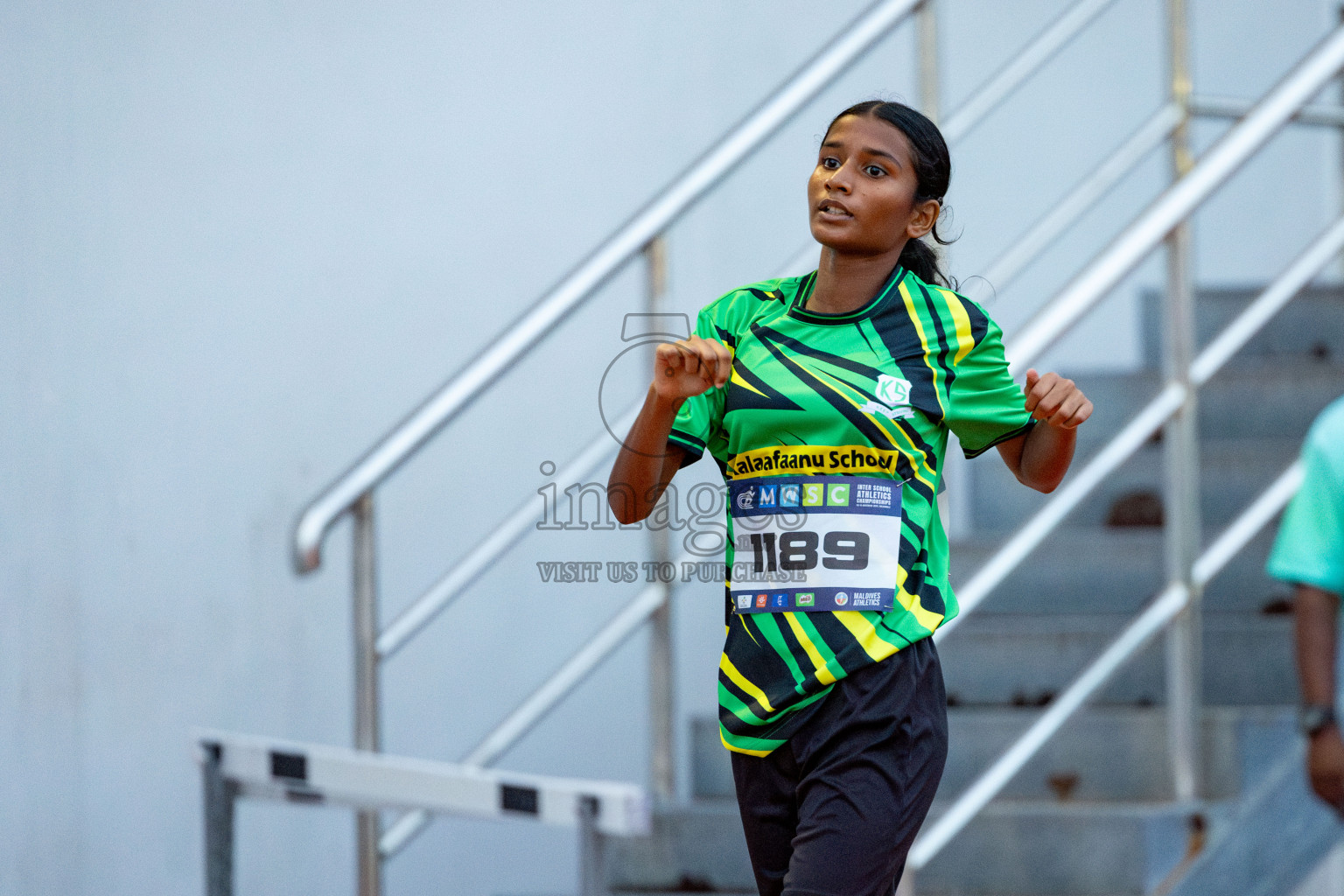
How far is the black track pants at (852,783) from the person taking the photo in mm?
1113

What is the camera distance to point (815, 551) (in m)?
1.16

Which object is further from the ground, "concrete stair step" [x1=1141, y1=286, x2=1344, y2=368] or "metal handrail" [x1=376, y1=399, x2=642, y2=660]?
"concrete stair step" [x1=1141, y1=286, x2=1344, y2=368]

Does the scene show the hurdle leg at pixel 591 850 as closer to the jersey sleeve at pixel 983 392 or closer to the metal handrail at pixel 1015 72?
the jersey sleeve at pixel 983 392

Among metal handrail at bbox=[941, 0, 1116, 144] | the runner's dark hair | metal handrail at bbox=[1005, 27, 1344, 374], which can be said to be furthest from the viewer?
metal handrail at bbox=[941, 0, 1116, 144]

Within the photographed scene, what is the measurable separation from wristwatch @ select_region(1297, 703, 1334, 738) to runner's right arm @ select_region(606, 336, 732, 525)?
2.52 feet

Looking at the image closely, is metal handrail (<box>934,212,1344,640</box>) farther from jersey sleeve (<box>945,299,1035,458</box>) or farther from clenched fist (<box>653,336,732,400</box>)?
clenched fist (<box>653,336,732,400</box>)

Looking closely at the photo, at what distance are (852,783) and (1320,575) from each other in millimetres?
651

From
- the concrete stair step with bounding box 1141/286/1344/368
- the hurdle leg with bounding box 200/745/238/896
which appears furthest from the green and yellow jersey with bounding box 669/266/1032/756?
the concrete stair step with bounding box 1141/286/1344/368

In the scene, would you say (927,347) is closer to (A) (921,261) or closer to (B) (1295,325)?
(A) (921,261)

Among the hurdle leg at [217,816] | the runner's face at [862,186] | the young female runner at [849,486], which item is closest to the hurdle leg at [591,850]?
the young female runner at [849,486]

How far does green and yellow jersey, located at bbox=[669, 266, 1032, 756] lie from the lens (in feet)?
3.79

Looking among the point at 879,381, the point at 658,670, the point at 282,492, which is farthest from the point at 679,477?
the point at 879,381

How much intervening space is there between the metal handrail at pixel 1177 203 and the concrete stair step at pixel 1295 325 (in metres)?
1.18

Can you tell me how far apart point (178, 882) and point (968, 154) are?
87.7 inches
